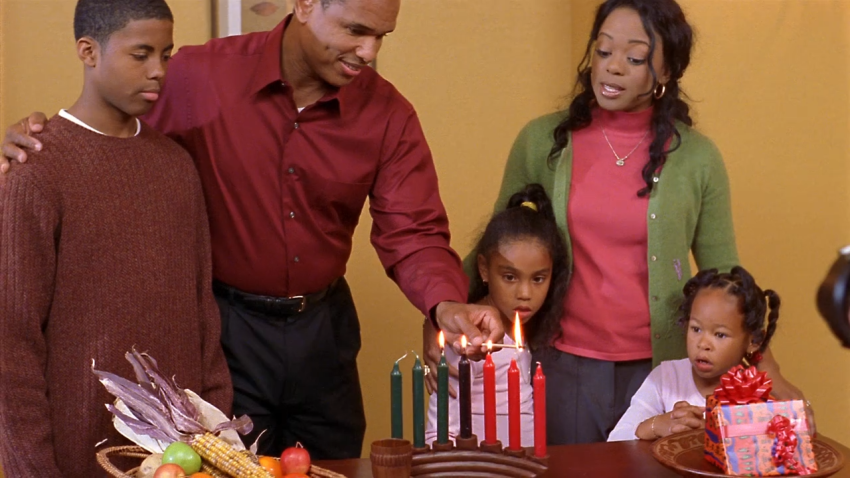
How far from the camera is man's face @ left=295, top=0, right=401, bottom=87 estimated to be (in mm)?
2543

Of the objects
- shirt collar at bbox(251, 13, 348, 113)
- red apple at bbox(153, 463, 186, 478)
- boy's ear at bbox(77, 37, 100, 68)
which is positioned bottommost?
red apple at bbox(153, 463, 186, 478)

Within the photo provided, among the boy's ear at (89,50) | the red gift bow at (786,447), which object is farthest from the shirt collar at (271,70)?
the red gift bow at (786,447)

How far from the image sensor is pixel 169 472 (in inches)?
70.3

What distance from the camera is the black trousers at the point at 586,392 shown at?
296 centimetres

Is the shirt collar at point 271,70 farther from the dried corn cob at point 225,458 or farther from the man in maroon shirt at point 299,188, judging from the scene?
the dried corn cob at point 225,458

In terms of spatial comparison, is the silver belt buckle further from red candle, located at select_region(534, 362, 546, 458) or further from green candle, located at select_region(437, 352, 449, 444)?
red candle, located at select_region(534, 362, 546, 458)

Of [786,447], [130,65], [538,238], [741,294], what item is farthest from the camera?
[538,238]

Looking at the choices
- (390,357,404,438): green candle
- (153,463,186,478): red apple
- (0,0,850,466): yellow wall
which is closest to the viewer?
(153,463,186,478): red apple

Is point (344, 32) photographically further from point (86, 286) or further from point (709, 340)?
point (709, 340)

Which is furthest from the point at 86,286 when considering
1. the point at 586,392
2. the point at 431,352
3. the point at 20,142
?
the point at 586,392

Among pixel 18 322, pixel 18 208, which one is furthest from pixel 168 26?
pixel 18 322

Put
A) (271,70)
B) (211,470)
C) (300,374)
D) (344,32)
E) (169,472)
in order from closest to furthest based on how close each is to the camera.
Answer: (169,472)
(211,470)
(344,32)
(271,70)
(300,374)

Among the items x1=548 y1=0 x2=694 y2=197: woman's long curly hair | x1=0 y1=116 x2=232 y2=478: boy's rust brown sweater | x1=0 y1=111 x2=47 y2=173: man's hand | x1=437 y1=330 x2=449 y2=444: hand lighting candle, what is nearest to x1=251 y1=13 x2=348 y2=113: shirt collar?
x1=0 y1=116 x2=232 y2=478: boy's rust brown sweater

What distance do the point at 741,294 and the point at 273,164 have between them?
1.28 m
